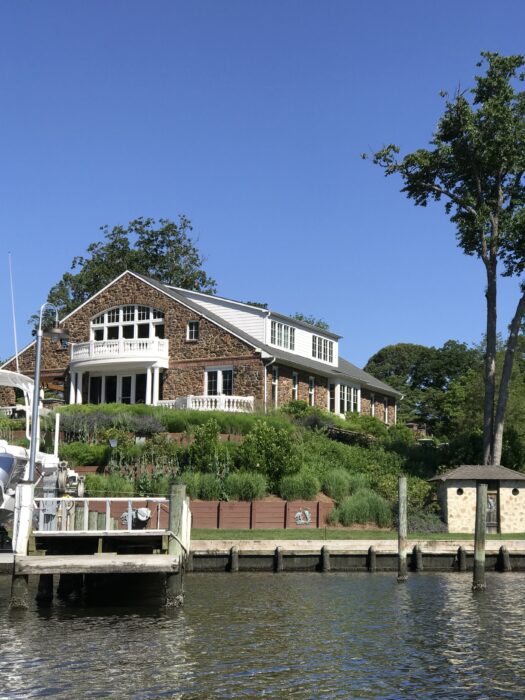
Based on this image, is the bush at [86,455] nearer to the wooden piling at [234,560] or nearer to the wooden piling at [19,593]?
the wooden piling at [234,560]

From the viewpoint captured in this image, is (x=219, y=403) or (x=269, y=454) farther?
(x=219, y=403)

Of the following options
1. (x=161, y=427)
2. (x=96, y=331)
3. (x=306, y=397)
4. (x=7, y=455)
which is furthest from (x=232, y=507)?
(x=96, y=331)

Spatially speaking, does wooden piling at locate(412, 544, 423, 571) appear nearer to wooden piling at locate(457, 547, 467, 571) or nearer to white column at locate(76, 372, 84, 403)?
wooden piling at locate(457, 547, 467, 571)

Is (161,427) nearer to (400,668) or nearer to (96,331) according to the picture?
(96,331)

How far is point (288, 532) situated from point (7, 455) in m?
11.9

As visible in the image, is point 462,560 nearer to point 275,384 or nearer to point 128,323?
point 275,384

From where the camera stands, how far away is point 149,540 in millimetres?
22453

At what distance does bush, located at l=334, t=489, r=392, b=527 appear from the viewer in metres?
35.0

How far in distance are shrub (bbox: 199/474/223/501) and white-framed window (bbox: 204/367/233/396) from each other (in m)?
13.9

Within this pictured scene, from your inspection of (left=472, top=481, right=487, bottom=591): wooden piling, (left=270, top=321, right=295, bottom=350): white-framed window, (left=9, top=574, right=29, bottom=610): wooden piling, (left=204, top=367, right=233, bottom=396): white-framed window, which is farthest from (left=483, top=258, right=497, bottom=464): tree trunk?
(left=9, top=574, right=29, bottom=610): wooden piling

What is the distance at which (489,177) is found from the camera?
144ft

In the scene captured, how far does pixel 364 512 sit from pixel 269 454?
458cm

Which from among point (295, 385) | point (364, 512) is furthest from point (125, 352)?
point (364, 512)

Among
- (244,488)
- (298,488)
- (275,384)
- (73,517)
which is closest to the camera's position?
(73,517)
